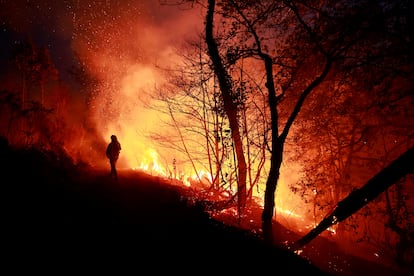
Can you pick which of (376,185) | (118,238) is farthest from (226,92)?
(118,238)

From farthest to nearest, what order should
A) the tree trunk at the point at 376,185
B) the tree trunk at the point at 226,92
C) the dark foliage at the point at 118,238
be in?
the tree trunk at the point at 226,92, the tree trunk at the point at 376,185, the dark foliage at the point at 118,238

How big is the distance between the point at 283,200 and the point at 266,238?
26.1m

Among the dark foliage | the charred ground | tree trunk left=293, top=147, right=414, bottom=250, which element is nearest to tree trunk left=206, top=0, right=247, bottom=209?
the dark foliage

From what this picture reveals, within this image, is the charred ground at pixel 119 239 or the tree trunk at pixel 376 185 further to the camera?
the tree trunk at pixel 376 185

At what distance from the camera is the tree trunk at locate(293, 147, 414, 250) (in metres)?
8.45

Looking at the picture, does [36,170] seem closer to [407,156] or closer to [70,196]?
[70,196]

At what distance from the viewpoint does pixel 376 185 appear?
899 centimetres

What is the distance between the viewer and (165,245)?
7180 mm

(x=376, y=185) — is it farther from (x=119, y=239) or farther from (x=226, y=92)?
(x=119, y=239)

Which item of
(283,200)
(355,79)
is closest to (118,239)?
(355,79)

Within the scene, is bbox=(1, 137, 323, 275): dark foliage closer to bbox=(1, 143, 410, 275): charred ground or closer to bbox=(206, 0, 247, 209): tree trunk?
bbox=(1, 143, 410, 275): charred ground

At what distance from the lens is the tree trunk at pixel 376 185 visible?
27.7 ft

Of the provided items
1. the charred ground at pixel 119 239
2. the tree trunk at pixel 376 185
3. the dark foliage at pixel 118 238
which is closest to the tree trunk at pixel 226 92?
the dark foliage at pixel 118 238

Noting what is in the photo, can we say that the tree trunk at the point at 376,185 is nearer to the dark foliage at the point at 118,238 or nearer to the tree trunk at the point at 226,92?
the dark foliage at the point at 118,238
